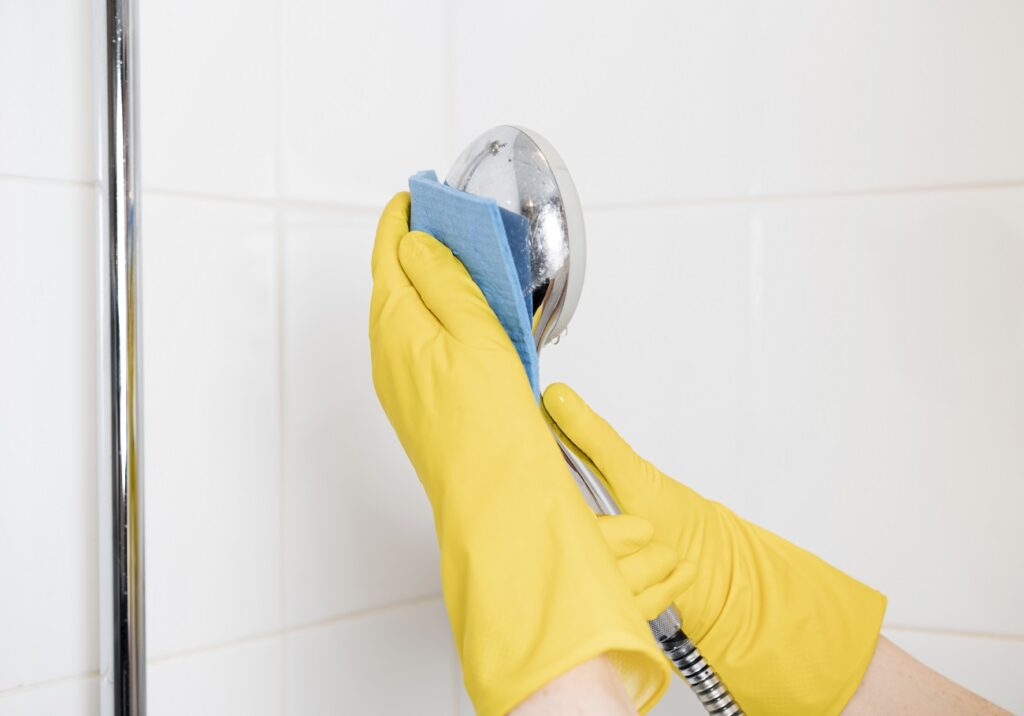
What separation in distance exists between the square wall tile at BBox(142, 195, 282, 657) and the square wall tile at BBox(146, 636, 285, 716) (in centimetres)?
1

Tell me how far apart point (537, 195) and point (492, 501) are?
0.62ft

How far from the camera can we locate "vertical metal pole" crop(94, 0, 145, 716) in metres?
0.59

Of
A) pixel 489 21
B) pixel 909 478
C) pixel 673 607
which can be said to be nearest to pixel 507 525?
pixel 673 607

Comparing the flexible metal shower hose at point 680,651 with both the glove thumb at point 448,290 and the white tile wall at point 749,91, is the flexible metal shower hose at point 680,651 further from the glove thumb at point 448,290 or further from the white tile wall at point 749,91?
the white tile wall at point 749,91

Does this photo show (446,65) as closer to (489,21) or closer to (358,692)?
(489,21)

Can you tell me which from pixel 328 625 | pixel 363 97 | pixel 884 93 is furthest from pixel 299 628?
pixel 884 93

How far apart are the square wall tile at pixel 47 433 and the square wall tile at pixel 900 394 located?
557 mm

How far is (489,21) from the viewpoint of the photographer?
0.92 meters

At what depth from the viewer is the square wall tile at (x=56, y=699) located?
0.61 meters

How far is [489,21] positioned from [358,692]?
2.07 ft

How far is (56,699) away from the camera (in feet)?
2.04

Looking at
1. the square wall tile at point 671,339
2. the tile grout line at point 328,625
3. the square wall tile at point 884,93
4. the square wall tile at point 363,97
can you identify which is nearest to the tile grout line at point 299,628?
the tile grout line at point 328,625

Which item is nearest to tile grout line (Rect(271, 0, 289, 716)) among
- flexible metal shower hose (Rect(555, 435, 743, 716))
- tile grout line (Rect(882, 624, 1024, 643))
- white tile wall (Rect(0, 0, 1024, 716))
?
white tile wall (Rect(0, 0, 1024, 716))

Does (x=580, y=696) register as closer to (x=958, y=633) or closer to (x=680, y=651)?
(x=680, y=651)
